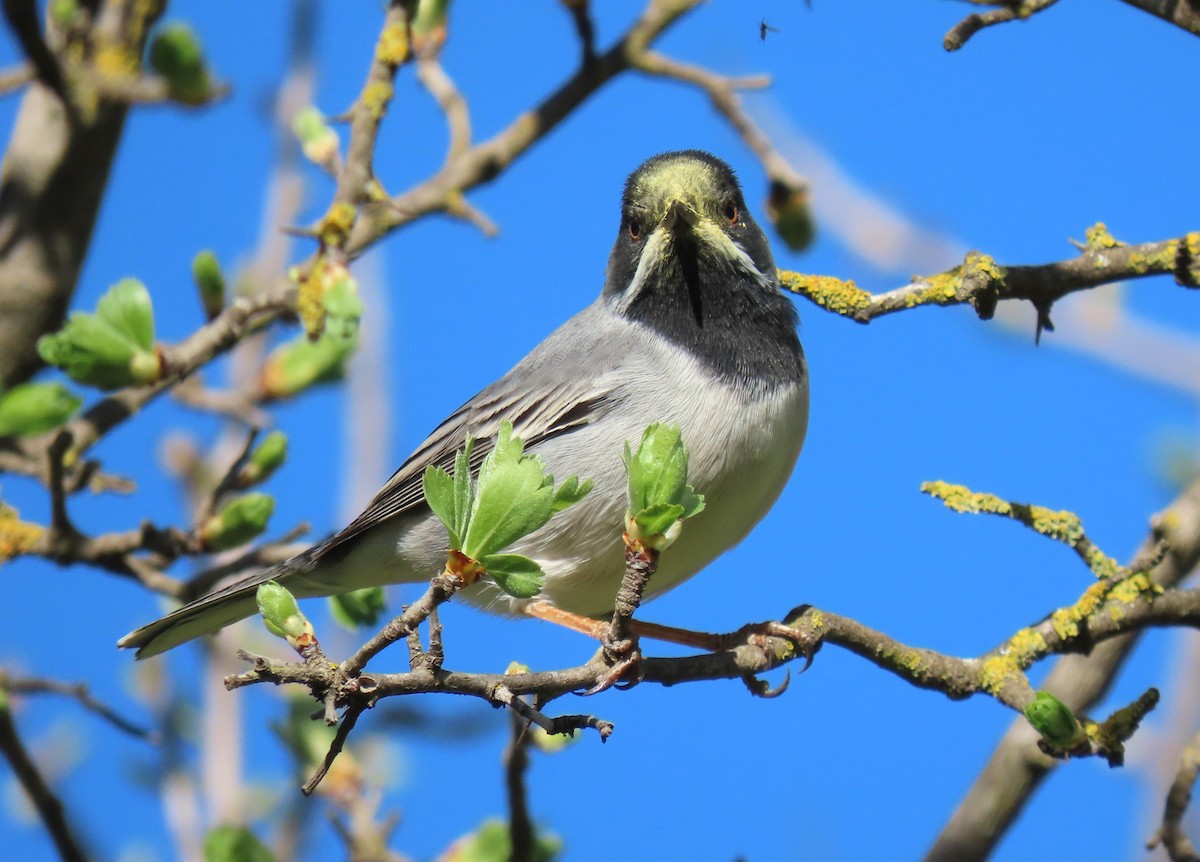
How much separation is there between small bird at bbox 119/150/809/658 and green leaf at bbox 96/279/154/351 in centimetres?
89

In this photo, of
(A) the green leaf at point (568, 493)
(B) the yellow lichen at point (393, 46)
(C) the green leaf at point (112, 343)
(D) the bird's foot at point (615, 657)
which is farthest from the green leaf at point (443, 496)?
(B) the yellow lichen at point (393, 46)

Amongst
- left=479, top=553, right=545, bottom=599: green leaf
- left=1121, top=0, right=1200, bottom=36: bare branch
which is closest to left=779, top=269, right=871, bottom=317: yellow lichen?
left=1121, top=0, right=1200, bottom=36: bare branch

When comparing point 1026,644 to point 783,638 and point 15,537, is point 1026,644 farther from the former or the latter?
point 15,537

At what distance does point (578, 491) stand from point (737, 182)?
8.85 feet

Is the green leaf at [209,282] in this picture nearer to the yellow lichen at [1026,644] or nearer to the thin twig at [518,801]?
Result: the thin twig at [518,801]

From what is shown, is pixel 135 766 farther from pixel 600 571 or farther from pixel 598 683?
pixel 598 683

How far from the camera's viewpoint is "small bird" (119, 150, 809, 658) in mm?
3758

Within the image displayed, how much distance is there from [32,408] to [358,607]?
1.01 m

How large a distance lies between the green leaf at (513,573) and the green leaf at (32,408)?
1.80 metres

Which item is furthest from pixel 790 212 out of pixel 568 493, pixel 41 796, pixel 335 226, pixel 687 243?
pixel 41 796

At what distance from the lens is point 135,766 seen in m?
4.58

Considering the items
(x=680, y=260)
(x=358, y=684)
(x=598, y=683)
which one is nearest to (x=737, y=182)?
(x=680, y=260)

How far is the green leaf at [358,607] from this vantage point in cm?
344

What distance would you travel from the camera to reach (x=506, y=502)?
6.68 ft
